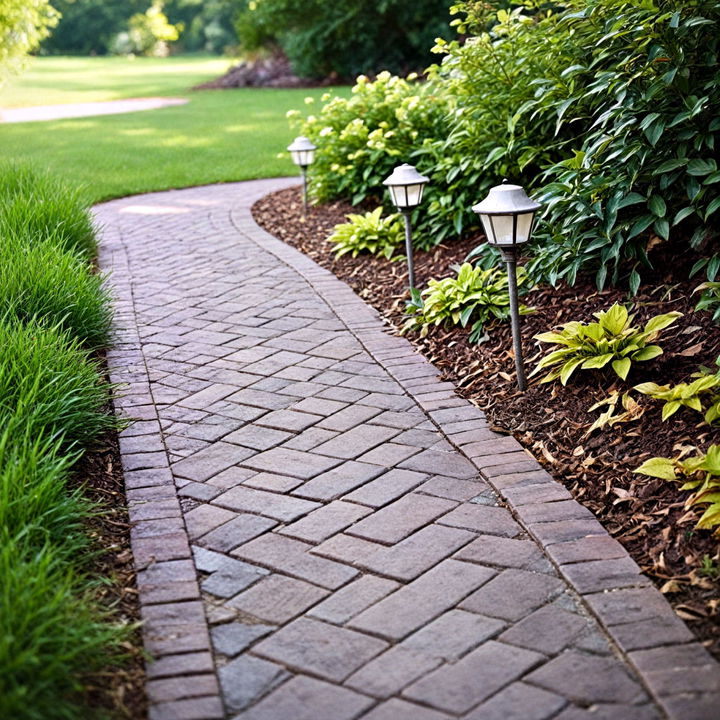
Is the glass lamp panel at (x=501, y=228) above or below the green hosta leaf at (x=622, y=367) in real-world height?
above

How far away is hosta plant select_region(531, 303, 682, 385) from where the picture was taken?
11.5 feet

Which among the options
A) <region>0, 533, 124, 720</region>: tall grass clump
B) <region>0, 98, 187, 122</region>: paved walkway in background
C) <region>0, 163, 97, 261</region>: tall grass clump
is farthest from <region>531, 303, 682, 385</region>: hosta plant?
<region>0, 98, 187, 122</region>: paved walkway in background

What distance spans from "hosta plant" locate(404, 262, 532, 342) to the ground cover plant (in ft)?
5.55

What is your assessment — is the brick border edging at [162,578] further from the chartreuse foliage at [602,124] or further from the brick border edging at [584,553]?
the chartreuse foliage at [602,124]

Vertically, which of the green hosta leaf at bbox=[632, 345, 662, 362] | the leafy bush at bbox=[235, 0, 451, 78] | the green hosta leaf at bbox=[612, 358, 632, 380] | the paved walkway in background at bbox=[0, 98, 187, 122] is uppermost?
the leafy bush at bbox=[235, 0, 451, 78]

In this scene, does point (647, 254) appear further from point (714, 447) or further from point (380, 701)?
point (380, 701)

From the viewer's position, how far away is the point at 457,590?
2518 mm

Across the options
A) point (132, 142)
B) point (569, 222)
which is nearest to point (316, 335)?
point (569, 222)

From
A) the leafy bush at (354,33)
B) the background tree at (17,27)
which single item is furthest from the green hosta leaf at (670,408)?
the leafy bush at (354,33)

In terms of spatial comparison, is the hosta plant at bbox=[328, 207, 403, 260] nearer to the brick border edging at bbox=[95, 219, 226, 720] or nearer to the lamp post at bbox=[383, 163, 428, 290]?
the lamp post at bbox=[383, 163, 428, 290]

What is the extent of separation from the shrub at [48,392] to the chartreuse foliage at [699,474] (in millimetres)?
1964

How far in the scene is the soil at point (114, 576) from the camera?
2.08 meters

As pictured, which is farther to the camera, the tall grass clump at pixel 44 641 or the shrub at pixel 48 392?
the shrub at pixel 48 392

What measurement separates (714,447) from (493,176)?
306cm
